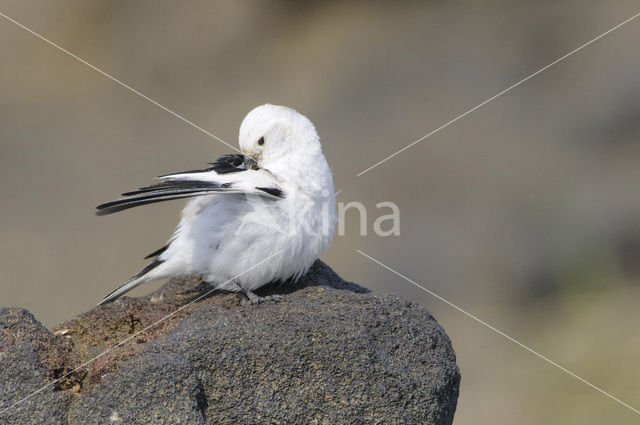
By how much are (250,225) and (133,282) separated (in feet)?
3.06

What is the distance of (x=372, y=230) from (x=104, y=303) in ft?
22.5

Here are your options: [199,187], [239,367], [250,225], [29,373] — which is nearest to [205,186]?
[199,187]

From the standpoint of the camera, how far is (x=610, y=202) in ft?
34.4

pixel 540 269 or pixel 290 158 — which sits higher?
pixel 290 158

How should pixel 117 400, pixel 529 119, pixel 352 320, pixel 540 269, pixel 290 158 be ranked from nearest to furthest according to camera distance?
pixel 117 400 → pixel 352 320 → pixel 290 158 → pixel 540 269 → pixel 529 119

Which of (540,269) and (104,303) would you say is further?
(540,269)

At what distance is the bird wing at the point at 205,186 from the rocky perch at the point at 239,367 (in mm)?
755

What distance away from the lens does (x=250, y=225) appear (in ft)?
16.7

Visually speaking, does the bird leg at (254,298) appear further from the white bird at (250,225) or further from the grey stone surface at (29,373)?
the grey stone surface at (29,373)

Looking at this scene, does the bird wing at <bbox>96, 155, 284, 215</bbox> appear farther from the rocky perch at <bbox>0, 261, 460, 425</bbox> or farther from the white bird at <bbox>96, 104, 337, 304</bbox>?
the rocky perch at <bbox>0, 261, 460, 425</bbox>

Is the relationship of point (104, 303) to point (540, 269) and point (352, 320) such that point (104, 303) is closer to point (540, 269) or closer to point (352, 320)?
point (352, 320)

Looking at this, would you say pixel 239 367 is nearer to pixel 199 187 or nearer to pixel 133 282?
pixel 199 187

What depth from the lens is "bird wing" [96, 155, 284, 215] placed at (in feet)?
14.9

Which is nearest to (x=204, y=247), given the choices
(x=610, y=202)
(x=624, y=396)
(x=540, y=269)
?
(x=624, y=396)
